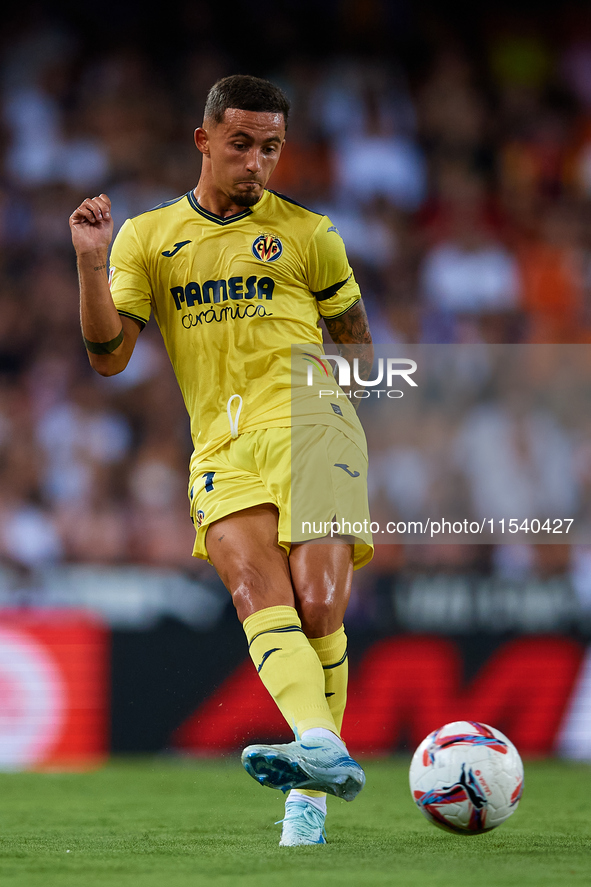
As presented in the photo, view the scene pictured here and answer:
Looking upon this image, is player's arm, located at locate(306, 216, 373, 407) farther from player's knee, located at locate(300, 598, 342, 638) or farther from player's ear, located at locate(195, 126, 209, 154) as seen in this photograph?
player's knee, located at locate(300, 598, 342, 638)

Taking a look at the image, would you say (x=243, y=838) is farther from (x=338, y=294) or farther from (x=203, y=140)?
(x=203, y=140)

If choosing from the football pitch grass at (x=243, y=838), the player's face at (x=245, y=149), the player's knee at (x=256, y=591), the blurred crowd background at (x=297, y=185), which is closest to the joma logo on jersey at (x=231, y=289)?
the player's face at (x=245, y=149)

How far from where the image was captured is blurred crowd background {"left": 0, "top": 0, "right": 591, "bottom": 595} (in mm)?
9367

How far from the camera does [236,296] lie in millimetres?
4074

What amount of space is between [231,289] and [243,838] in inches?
76.3

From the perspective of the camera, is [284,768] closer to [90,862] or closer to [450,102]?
[90,862]

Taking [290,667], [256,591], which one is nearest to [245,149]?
[256,591]

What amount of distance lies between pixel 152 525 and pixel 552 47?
7.50 metres

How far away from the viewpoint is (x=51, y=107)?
458 inches

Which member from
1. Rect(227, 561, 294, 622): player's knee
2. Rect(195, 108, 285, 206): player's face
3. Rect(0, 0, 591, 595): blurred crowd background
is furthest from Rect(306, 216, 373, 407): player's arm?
Rect(0, 0, 591, 595): blurred crowd background

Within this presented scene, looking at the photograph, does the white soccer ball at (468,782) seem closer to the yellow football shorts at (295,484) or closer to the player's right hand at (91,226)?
the yellow football shorts at (295,484)

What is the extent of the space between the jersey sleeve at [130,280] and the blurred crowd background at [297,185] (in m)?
4.18

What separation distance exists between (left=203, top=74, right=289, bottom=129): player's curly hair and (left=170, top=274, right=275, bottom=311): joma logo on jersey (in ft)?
1.82

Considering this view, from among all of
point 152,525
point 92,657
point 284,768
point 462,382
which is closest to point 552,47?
point 462,382
